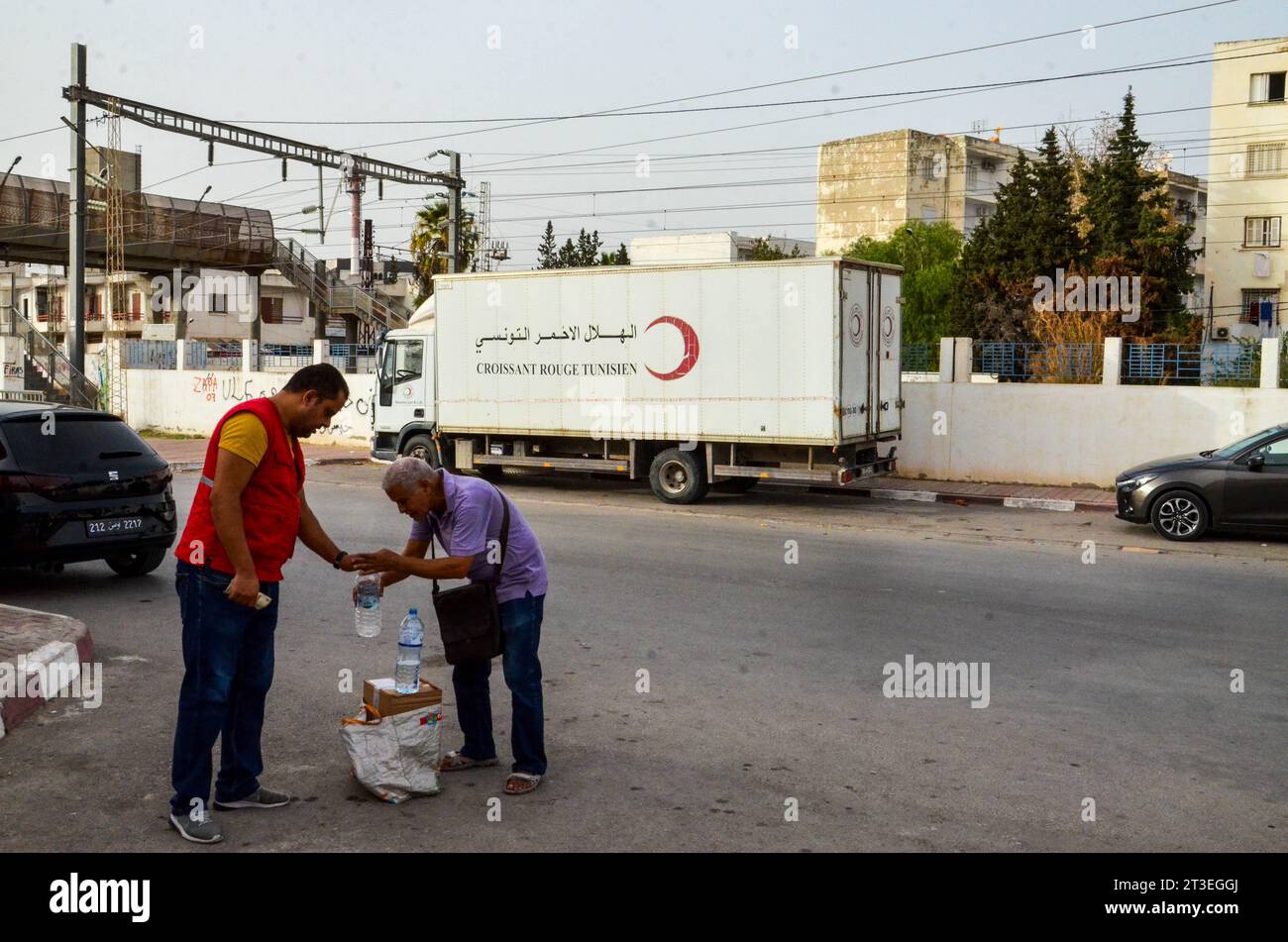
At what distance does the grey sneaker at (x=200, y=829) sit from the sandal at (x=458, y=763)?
1.12 m

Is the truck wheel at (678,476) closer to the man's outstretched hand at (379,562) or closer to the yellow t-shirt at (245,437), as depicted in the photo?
the man's outstretched hand at (379,562)

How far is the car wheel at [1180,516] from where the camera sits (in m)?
13.9

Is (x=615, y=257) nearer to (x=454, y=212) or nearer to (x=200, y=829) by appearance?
(x=454, y=212)

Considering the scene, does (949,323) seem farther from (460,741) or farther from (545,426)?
(460,741)

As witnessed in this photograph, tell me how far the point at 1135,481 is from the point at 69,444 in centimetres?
1139

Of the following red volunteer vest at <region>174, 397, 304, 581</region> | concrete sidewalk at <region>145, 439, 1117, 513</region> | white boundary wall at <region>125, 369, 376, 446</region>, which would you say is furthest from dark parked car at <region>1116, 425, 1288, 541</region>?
white boundary wall at <region>125, 369, 376, 446</region>

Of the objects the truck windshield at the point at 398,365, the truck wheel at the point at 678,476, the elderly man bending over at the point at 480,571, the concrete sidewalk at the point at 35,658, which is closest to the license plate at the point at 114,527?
the concrete sidewalk at the point at 35,658

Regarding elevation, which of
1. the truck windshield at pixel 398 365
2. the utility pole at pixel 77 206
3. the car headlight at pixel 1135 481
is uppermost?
the utility pole at pixel 77 206

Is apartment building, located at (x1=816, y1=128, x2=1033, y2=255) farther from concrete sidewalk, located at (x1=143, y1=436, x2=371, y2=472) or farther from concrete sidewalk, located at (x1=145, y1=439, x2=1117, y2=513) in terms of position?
concrete sidewalk, located at (x1=145, y1=439, x2=1117, y2=513)

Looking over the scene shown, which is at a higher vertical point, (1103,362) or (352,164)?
(352,164)

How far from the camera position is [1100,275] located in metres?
41.8

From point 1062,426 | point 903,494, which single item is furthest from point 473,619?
point 1062,426

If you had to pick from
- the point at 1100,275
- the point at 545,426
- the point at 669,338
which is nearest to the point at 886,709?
the point at 669,338

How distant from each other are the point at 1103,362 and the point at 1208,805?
596 inches
